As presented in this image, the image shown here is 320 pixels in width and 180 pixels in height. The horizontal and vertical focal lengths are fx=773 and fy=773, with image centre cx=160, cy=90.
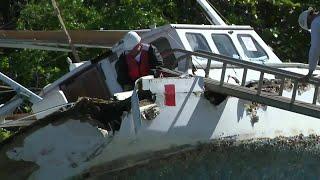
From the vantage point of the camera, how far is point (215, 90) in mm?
10289

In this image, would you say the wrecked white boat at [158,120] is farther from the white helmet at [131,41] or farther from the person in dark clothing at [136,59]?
the white helmet at [131,41]

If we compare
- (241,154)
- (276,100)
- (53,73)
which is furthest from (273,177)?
(53,73)

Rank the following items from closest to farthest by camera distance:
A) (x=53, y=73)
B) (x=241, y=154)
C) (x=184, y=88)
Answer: (x=184, y=88) → (x=241, y=154) → (x=53, y=73)

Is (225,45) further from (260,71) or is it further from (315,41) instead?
(315,41)

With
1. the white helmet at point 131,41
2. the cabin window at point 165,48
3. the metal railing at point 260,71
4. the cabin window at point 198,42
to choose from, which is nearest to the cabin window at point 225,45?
the cabin window at point 198,42

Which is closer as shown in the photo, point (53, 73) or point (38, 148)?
point (38, 148)

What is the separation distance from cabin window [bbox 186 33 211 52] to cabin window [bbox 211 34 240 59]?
280 millimetres

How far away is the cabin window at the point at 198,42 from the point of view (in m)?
12.2

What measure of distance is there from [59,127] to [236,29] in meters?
4.76

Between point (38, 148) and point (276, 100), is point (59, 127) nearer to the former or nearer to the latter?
point (38, 148)

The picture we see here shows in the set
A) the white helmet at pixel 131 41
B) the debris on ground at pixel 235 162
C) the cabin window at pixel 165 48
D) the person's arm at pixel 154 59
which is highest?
the white helmet at pixel 131 41

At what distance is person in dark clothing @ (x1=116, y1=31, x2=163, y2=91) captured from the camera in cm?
1062

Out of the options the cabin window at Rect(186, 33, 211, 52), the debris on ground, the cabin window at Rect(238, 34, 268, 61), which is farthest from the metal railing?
the cabin window at Rect(238, 34, 268, 61)

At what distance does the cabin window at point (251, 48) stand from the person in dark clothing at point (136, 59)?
9.40 ft
